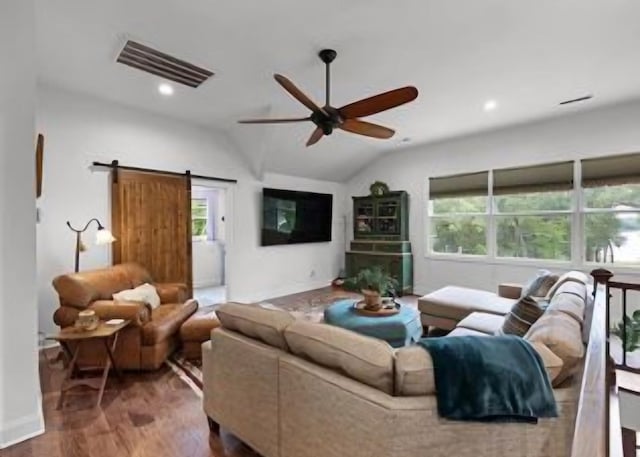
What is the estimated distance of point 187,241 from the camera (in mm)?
4941

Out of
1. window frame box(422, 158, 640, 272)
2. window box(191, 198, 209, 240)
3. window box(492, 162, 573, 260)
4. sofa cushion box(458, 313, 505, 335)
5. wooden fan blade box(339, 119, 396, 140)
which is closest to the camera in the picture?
sofa cushion box(458, 313, 505, 335)

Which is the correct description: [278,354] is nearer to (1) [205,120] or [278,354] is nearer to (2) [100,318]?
(2) [100,318]

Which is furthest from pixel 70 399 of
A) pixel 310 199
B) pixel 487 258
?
pixel 487 258

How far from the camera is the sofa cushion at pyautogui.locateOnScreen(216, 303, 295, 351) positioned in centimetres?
177

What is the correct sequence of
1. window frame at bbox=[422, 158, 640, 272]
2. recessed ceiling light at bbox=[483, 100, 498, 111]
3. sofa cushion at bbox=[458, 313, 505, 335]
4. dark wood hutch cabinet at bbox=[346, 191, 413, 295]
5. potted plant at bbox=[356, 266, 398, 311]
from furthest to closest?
1. dark wood hutch cabinet at bbox=[346, 191, 413, 295]
2. window frame at bbox=[422, 158, 640, 272]
3. recessed ceiling light at bbox=[483, 100, 498, 111]
4. potted plant at bbox=[356, 266, 398, 311]
5. sofa cushion at bbox=[458, 313, 505, 335]

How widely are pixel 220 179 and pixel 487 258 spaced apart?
4.63 m

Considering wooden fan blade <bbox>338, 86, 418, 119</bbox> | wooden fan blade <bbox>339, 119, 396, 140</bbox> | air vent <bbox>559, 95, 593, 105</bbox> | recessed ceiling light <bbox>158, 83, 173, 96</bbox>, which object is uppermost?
air vent <bbox>559, 95, 593, 105</bbox>

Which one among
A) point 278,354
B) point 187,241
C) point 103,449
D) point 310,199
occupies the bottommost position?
point 103,449

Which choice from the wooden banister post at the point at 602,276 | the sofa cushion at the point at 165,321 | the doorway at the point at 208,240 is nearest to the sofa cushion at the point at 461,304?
the wooden banister post at the point at 602,276

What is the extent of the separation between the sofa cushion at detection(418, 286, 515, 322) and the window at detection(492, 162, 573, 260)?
174 cm

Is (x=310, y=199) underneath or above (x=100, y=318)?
above

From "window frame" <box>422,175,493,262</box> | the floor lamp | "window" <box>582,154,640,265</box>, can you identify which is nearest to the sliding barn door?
the floor lamp

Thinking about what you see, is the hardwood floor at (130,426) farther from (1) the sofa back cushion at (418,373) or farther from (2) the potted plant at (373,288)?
(2) the potted plant at (373,288)

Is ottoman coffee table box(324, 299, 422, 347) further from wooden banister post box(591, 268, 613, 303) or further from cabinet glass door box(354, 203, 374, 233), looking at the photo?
cabinet glass door box(354, 203, 374, 233)
